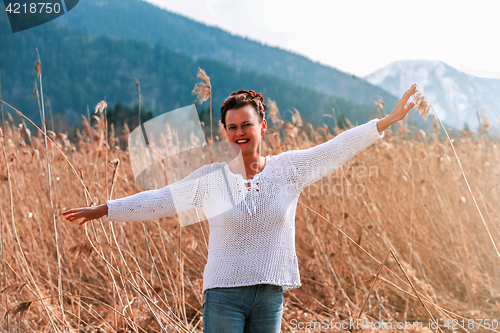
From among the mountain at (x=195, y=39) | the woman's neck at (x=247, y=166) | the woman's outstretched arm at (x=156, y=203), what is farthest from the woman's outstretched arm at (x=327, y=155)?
the mountain at (x=195, y=39)

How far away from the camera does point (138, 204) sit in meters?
1.33

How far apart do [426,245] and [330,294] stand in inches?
34.5

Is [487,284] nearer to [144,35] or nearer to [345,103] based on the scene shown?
[345,103]

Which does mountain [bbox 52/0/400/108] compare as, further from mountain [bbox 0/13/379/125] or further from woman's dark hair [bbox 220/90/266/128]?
woman's dark hair [bbox 220/90/266/128]

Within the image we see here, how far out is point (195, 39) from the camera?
8900 cm

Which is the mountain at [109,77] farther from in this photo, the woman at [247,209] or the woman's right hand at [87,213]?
the woman's right hand at [87,213]

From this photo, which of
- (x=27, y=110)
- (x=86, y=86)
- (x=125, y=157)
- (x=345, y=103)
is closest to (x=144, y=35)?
(x=86, y=86)

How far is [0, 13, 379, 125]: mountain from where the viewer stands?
42812 millimetres

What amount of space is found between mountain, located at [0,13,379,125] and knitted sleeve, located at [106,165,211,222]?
37.7 m

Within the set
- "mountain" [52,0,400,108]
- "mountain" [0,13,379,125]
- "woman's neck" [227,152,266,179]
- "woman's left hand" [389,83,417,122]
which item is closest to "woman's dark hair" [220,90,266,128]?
"woman's neck" [227,152,266,179]

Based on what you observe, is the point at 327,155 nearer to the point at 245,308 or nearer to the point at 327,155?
the point at 327,155

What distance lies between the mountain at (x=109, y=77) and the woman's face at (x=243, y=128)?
37.6 m

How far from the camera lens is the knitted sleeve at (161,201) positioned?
1.32 meters

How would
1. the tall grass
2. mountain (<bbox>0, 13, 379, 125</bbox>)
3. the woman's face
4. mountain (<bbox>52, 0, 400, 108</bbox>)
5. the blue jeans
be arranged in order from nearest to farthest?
the blue jeans → the woman's face → the tall grass → mountain (<bbox>0, 13, 379, 125</bbox>) → mountain (<bbox>52, 0, 400, 108</bbox>)
